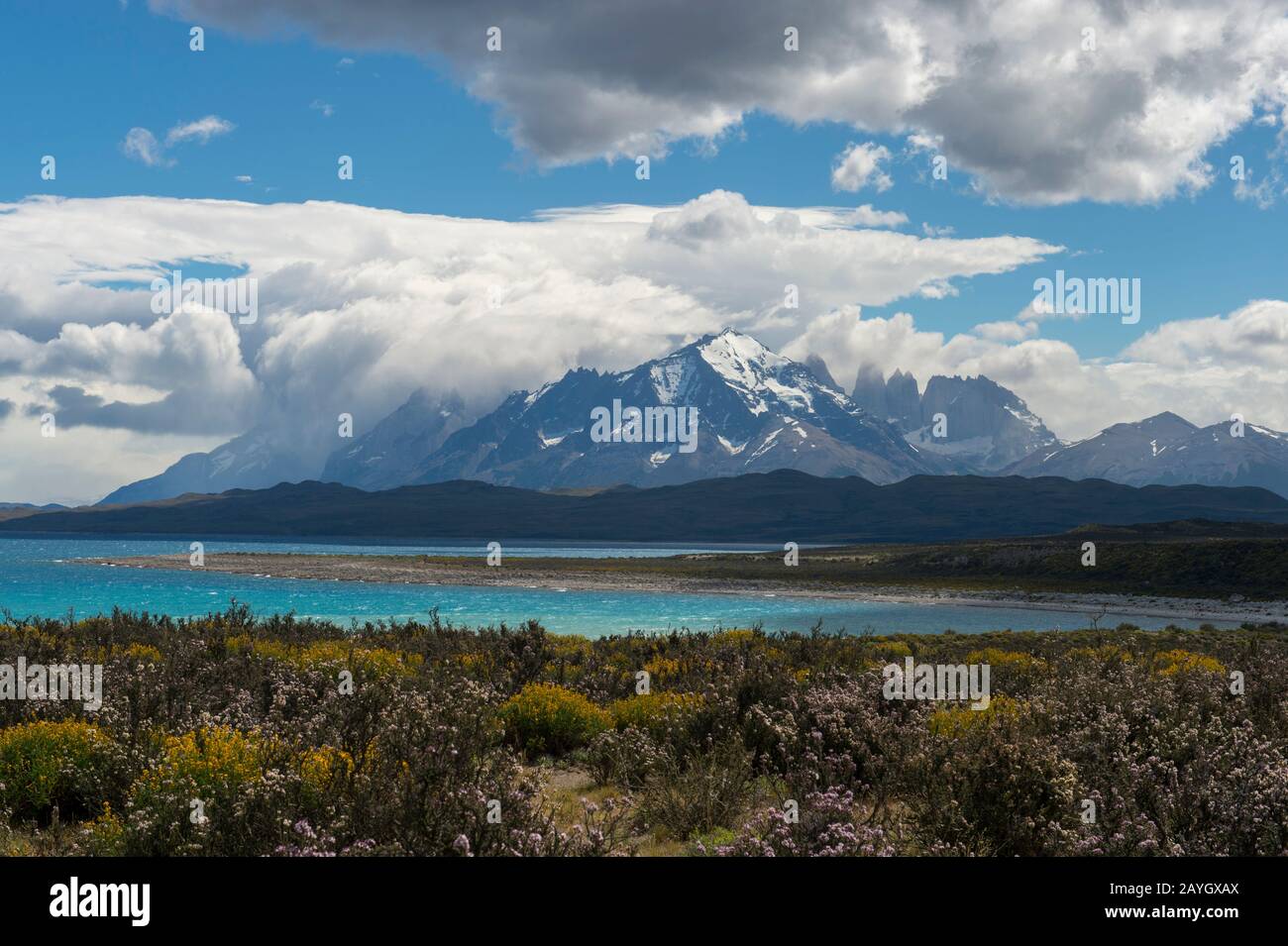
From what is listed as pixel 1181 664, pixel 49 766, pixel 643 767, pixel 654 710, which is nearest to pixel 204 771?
pixel 49 766

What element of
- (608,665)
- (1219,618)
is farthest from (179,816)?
(1219,618)

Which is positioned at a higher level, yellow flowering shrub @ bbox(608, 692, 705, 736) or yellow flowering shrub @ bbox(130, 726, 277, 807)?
yellow flowering shrub @ bbox(130, 726, 277, 807)

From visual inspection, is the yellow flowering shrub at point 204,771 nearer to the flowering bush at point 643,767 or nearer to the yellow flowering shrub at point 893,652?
the flowering bush at point 643,767

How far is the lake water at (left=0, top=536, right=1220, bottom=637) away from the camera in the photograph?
2079 inches

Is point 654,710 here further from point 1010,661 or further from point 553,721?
point 1010,661

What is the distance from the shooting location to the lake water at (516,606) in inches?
2079

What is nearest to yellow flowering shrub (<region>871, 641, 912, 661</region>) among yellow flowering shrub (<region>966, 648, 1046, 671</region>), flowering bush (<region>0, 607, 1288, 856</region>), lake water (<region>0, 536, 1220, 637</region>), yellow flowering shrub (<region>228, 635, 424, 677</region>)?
yellow flowering shrub (<region>966, 648, 1046, 671</region>)

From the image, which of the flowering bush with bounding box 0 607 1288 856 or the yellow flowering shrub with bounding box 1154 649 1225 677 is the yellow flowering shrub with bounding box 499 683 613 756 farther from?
the yellow flowering shrub with bounding box 1154 649 1225 677

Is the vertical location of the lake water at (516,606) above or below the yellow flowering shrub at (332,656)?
below

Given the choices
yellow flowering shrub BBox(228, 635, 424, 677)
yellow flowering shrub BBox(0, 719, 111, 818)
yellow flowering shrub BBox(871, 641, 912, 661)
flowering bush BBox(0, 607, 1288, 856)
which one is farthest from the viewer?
yellow flowering shrub BBox(871, 641, 912, 661)

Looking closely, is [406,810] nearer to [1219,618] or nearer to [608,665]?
[608,665]

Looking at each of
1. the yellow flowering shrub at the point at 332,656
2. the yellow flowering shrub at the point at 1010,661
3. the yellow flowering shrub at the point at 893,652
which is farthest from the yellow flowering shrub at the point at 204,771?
the yellow flowering shrub at the point at 893,652

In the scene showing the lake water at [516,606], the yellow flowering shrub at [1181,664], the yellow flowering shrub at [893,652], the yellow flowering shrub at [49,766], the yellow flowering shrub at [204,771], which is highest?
the yellow flowering shrub at [204,771]
